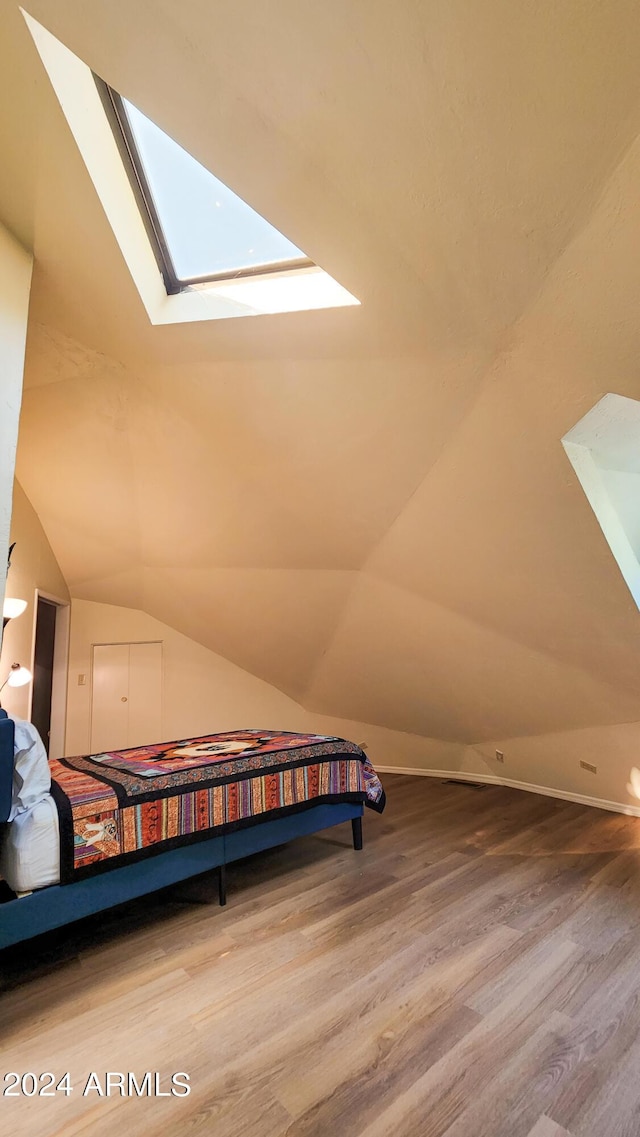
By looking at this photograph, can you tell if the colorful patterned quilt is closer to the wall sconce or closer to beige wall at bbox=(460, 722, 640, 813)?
the wall sconce

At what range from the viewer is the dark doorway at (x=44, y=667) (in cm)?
509

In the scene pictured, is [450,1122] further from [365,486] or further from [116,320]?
[116,320]

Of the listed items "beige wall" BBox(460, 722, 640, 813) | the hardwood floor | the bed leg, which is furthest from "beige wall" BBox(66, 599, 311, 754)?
the hardwood floor

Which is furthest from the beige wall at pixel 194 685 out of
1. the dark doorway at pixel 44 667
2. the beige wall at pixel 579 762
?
the beige wall at pixel 579 762

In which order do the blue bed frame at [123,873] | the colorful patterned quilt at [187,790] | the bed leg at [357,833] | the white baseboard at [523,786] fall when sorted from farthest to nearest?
the white baseboard at [523,786]
the bed leg at [357,833]
the colorful patterned quilt at [187,790]
the blue bed frame at [123,873]

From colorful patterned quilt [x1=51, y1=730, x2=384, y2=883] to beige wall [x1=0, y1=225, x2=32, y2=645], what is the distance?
1079 millimetres

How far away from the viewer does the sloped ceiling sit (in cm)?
120

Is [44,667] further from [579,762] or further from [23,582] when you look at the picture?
[579,762]

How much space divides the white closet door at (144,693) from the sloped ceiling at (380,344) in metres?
1.74

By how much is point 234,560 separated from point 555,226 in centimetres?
321

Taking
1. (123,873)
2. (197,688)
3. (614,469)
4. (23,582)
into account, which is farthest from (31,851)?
(197,688)

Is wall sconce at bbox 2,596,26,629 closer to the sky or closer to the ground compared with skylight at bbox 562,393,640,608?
closer to the ground

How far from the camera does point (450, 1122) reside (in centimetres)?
134

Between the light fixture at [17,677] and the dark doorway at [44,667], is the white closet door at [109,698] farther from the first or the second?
the light fixture at [17,677]
